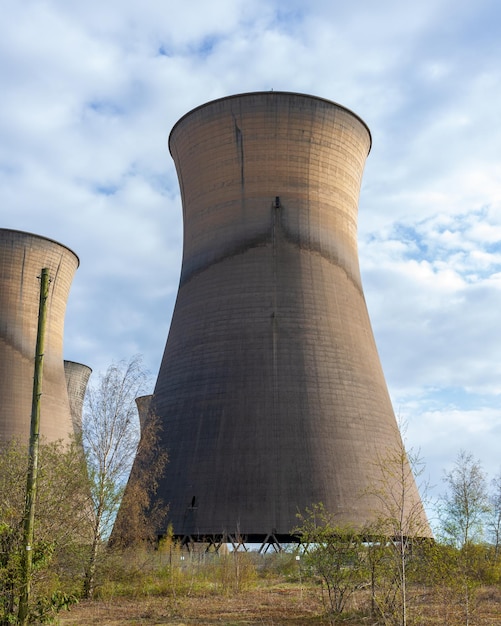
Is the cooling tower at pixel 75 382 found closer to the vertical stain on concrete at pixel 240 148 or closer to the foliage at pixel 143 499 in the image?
the foliage at pixel 143 499

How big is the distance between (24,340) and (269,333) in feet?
36.5

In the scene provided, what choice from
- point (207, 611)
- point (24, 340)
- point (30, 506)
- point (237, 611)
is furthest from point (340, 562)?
point (24, 340)

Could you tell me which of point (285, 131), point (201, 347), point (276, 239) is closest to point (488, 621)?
point (201, 347)

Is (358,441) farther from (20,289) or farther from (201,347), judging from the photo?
(20,289)

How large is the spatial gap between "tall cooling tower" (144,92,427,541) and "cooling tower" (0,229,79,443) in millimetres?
7540

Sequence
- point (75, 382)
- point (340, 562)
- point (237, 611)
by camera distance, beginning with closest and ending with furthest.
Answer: point (340, 562)
point (237, 611)
point (75, 382)

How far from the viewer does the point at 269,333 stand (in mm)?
17656

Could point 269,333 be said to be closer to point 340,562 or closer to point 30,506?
point 340,562

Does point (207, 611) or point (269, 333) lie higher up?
point (269, 333)

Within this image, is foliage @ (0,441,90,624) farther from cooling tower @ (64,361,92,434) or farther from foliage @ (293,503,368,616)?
cooling tower @ (64,361,92,434)

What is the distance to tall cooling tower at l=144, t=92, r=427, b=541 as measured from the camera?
53.4 feet

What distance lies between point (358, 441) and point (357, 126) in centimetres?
889

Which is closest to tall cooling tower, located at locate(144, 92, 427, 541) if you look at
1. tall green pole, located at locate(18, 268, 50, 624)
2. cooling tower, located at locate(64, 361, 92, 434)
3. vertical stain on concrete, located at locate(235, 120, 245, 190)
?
vertical stain on concrete, located at locate(235, 120, 245, 190)

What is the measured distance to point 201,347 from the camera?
1784cm
